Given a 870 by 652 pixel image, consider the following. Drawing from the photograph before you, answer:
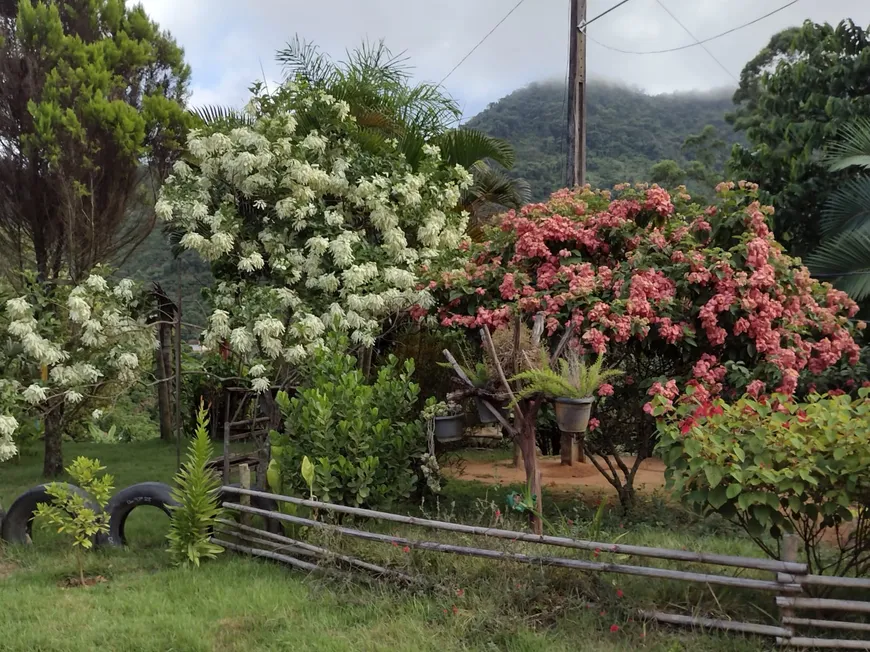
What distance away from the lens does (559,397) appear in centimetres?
479

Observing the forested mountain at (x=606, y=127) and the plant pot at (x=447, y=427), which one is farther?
the forested mountain at (x=606, y=127)

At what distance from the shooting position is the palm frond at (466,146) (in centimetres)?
880

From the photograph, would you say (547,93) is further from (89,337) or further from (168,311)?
(89,337)

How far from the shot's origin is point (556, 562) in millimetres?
4020

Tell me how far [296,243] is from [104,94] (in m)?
4.43

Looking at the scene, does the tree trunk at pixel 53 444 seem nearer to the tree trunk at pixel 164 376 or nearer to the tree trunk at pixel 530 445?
the tree trunk at pixel 164 376

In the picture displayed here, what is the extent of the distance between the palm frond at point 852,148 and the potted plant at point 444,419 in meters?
5.19

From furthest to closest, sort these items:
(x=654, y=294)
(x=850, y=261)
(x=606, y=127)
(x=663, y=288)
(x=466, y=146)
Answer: (x=606, y=127)
(x=466, y=146)
(x=850, y=261)
(x=663, y=288)
(x=654, y=294)

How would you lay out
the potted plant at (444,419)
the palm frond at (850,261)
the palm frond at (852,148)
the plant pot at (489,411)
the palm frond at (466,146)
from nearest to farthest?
the plant pot at (489,411) < the potted plant at (444,419) < the palm frond at (850,261) < the palm frond at (852,148) < the palm frond at (466,146)

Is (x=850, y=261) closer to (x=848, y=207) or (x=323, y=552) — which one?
(x=848, y=207)

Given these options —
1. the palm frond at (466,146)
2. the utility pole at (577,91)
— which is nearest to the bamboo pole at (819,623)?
the utility pole at (577,91)

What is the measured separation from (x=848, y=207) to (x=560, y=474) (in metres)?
4.56

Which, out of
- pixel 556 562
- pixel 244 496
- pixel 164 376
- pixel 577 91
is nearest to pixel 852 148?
pixel 577 91

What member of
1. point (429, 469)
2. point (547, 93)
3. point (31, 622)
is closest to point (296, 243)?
point (429, 469)
